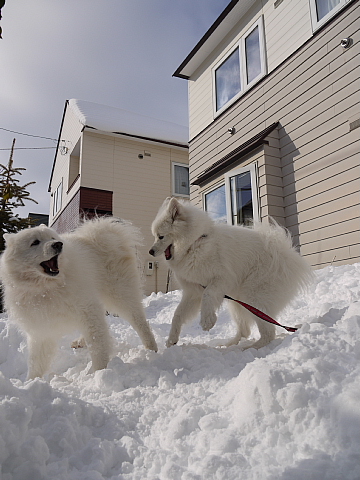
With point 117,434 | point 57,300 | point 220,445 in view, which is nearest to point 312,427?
A: point 220,445

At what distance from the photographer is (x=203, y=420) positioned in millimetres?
1928

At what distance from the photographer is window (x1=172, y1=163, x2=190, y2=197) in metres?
15.0

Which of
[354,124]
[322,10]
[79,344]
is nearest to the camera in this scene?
[79,344]

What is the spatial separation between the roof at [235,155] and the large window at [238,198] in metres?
0.32

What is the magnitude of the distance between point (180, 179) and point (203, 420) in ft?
45.3

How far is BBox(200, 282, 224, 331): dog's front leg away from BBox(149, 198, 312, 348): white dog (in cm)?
2

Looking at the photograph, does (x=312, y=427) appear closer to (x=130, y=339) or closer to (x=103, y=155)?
(x=130, y=339)

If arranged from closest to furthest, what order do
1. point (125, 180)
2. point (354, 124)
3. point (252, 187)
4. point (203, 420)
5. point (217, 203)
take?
point (203, 420) → point (354, 124) → point (252, 187) → point (217, 203) → point (125, 180)

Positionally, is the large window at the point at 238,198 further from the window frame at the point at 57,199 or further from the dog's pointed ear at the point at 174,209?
the window frame at the point at 57,199

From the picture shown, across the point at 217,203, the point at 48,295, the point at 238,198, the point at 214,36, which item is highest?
the point at 214,36

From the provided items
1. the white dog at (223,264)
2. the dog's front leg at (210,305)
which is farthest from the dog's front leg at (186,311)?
the dog's front leg at (210,305)

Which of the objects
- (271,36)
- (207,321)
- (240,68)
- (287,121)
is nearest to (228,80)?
(240,68)

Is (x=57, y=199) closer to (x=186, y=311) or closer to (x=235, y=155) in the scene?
(x=235, y=155)

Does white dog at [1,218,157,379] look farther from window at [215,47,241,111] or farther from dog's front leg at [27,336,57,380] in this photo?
window at [215,47,241,111]
